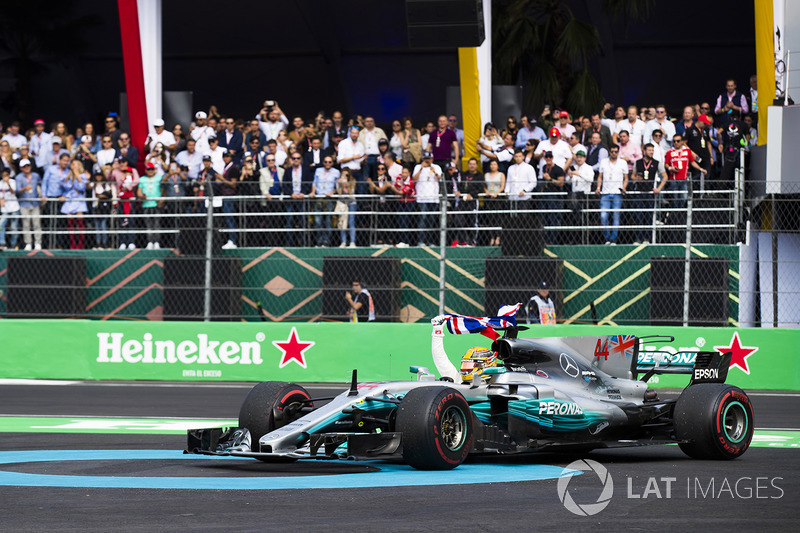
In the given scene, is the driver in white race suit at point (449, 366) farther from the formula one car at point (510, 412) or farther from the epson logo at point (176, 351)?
the epson logo at point (176, 351)

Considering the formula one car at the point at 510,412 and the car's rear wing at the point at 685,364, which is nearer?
the formula one car at the point at 510,412

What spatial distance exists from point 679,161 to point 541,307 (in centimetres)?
348

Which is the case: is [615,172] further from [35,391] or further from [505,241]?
[35,391]

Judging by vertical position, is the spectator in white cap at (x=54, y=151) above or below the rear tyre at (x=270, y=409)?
above

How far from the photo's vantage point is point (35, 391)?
1666cm

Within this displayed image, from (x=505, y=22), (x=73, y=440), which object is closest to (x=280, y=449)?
(x=73, y=440)

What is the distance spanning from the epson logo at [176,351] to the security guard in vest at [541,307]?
14.2 ft

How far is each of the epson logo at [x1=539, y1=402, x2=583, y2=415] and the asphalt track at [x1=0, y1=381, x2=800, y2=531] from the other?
44 centimetres

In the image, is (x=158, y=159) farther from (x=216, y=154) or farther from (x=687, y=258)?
(x=687, y=258)

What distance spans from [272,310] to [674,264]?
6878 millimetres

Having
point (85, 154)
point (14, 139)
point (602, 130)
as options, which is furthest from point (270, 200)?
point (14, 139)

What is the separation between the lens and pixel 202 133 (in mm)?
22344

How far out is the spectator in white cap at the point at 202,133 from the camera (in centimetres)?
2203

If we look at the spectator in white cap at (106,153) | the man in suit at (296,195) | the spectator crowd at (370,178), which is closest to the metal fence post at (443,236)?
the spectator crowd at (370,178)
